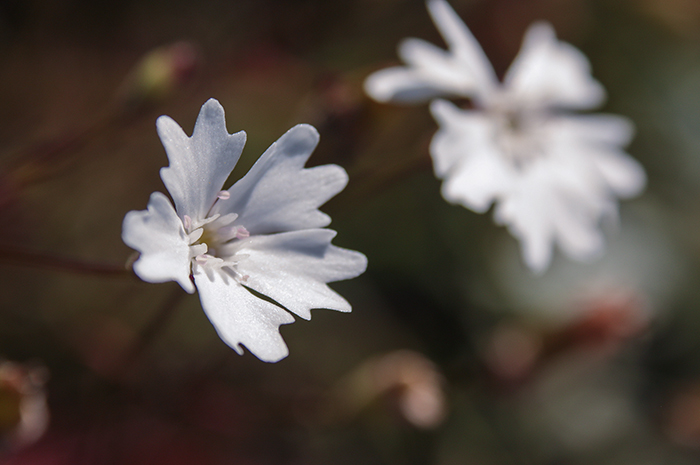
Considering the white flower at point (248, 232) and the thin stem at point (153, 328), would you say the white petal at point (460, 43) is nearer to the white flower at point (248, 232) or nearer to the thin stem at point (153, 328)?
the white flower at point (248, 232)

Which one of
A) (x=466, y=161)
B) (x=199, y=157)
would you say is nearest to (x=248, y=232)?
(x=199, y=157)

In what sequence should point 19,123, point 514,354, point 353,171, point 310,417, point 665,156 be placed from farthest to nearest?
1. point 665,156
2. point 19,123
3. point 353,171
4. point 514,354
5. point 310,417

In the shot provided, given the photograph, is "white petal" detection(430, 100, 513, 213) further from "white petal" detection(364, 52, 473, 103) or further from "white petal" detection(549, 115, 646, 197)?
"white petal" detection(549, 115, 646, 197)

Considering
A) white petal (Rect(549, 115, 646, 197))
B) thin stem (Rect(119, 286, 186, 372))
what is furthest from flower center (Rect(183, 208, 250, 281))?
white petal (Rect(549, 115, 646, 197))

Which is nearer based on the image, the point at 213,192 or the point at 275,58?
the point at 213,192

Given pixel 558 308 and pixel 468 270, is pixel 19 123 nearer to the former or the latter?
pixel 468 270

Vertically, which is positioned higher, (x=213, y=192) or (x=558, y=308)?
(x=213, y=192)

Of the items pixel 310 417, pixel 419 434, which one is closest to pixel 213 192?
pixel 310 417
